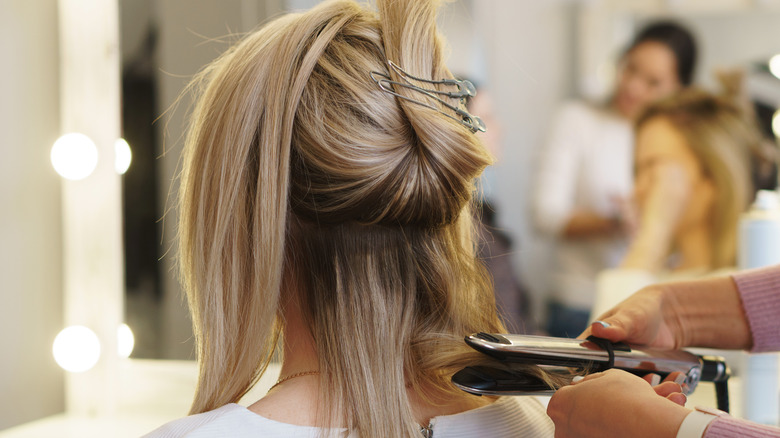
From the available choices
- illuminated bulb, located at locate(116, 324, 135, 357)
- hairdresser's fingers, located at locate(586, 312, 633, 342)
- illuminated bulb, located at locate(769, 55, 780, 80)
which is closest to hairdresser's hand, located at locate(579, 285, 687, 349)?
hairdresser's fingers, located at locate(586, 312, 633, 342)

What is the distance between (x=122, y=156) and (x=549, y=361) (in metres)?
0.73

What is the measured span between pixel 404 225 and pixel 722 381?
1.12ft

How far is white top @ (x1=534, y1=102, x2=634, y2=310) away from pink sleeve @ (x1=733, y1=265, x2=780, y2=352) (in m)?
0.79

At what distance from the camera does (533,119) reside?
1.46 m

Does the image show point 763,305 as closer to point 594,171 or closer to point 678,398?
point 678,398

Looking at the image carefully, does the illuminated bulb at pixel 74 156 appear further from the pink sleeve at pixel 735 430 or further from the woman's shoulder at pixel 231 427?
the pink sleeve at pixel 735 430

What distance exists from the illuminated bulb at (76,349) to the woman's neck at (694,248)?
1130mm

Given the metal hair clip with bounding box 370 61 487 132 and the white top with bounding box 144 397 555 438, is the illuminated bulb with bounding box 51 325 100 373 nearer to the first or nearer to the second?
the white top with bounding box 144 397 555 438

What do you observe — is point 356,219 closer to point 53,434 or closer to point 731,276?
point 731,276

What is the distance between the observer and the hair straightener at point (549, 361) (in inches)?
17.3

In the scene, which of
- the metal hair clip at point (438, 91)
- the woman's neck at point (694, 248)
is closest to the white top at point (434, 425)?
the metal hair clip at point (438, 91)

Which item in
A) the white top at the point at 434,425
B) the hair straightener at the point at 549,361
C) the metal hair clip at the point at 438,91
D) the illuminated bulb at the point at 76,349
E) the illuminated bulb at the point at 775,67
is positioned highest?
the illuminated bulb at the point at 775,67

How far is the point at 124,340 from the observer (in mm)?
952

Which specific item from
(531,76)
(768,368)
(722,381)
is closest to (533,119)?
(531,76)
